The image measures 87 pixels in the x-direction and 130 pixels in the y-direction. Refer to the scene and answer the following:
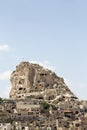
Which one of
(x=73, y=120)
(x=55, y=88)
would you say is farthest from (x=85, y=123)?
(x=55, y=88)

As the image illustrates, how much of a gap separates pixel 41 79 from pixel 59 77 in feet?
16.9

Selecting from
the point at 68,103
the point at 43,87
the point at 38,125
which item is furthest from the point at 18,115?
the point at 43,87

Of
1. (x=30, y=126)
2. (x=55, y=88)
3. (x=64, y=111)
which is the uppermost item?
(x=55, y=88)

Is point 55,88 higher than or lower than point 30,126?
higher

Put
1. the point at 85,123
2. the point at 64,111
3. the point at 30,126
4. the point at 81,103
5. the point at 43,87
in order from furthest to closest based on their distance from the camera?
the point at 43,87
the point at 81,103
the point at 64,111
the point at 85,123
the point at 30,126

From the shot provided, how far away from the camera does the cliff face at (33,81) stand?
10675cm

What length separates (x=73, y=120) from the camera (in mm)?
89250

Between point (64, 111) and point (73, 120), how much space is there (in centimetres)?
370

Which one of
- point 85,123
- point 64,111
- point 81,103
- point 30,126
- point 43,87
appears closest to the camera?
point 30,126

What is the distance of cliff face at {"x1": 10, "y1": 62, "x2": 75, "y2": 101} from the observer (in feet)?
350

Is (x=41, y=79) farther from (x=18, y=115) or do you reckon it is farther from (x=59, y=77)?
(x=18, y=115)

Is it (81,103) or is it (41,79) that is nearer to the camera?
(81,103)

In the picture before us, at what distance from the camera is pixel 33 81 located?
359ft

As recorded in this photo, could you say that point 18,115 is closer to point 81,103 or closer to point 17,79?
point 81,103
